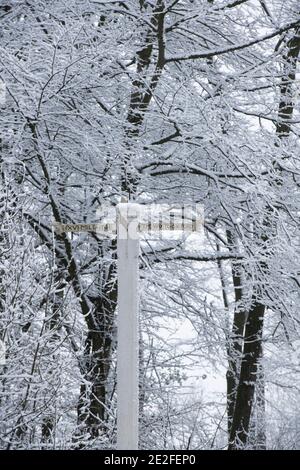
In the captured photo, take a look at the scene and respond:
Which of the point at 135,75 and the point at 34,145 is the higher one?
the point at 135,75

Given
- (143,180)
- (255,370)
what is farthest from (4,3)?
(255,370)

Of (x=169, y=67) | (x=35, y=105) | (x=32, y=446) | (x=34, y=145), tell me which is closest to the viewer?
(x=32, y=446)

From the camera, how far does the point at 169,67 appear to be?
33.4ft

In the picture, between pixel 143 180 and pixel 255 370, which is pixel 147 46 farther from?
pixel 255 370

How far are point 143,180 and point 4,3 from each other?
2455 mm

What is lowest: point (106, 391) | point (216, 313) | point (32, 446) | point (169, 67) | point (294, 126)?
point (32, 446)

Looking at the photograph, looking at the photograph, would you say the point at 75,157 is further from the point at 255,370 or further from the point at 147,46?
the point at 255,370

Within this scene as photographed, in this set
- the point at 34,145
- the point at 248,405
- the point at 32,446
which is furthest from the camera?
the point at 248,405

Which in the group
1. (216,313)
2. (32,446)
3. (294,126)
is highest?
(294,126)

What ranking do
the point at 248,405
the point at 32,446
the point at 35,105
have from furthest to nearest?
the point at 248,405, the point at 35,105, the point at 32,446

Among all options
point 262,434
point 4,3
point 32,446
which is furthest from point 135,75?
point 262,434

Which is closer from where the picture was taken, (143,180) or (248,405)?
(143,180)

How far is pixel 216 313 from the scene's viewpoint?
1057cm

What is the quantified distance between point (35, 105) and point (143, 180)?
5.19 ft
